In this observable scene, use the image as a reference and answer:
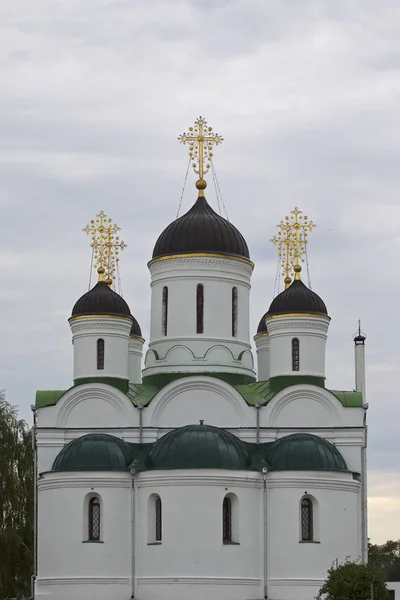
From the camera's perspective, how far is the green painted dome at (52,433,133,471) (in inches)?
1399

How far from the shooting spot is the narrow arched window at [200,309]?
38969 millimetres

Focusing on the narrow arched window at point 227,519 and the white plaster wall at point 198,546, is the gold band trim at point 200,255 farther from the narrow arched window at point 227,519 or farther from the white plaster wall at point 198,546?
the narrow arched window at point 227,519

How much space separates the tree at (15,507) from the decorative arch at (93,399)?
520 centimetres

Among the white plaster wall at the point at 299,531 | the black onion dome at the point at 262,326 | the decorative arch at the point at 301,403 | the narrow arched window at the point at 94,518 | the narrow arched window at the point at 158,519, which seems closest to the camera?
the white plaster wall at the point at 299,531

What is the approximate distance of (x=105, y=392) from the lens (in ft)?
123

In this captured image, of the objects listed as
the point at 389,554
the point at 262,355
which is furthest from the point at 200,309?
the point at 389,554

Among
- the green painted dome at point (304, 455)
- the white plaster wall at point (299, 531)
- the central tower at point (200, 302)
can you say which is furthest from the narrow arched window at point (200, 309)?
the white plaster wall at point (299, 531)

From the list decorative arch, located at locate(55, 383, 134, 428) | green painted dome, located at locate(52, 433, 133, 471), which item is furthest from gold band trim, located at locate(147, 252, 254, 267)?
green painted dome, located at locate(52, 433, 133, 471)

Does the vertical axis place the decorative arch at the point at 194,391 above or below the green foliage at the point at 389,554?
above

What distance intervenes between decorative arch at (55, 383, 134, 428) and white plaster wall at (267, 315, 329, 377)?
4.00 m

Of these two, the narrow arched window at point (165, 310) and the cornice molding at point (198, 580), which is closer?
the cornice molding at point (198, 580)

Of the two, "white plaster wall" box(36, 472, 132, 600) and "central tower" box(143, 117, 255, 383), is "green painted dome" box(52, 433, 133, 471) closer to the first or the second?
"white plaster wall" box(36, 472, 132, 600)

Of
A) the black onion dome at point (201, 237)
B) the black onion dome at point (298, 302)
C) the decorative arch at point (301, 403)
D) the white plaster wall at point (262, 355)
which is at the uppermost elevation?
the black onion dome at point (201, 237)

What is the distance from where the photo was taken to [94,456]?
3562cm
